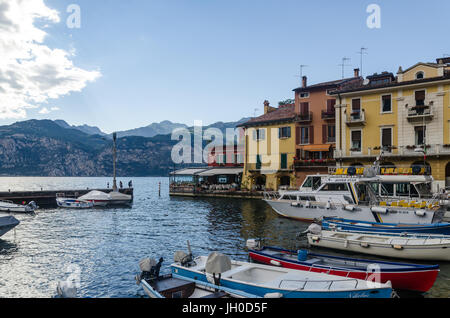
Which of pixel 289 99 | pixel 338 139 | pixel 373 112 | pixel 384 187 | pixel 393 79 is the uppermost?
pixel 289 99

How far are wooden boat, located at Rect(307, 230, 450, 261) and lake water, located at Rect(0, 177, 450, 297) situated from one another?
73 centimetres

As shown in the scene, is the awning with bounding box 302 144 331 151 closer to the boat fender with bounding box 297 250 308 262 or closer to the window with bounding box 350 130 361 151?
the window with bounding box 350 130 361 151

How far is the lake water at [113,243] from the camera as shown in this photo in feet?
49.0

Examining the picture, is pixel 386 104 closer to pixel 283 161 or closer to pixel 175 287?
pixel 283 161

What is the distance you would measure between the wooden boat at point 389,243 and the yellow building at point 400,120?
17494 millimetres

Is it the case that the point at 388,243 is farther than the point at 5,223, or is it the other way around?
the point at 5,223

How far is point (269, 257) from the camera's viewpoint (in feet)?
48.3

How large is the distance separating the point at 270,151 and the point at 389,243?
37080 millimetres

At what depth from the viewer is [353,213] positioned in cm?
2630

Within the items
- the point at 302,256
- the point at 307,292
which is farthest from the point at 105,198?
the point at 307,292

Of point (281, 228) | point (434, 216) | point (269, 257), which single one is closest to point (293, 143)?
point (281, 228)

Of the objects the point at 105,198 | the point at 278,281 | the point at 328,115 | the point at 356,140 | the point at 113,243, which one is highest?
the point at 328,115

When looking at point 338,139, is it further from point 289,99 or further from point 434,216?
point 289,99

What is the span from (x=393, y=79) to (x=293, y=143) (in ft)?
53.6
